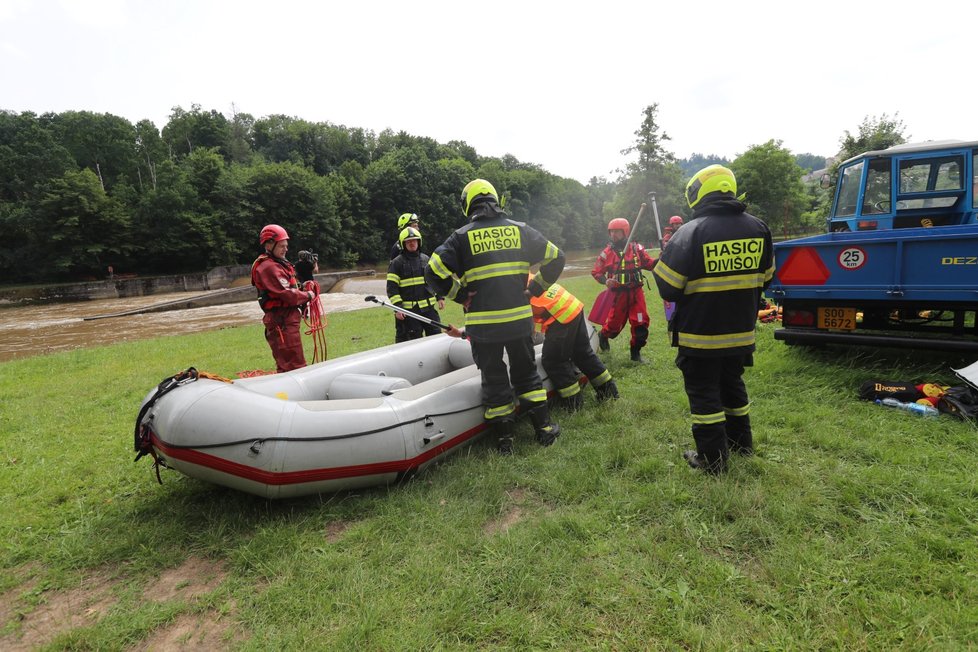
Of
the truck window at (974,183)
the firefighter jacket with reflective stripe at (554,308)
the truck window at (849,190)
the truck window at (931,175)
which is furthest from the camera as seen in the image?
the truck window at (849,190)

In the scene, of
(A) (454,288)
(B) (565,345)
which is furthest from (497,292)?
(B) (565,345)

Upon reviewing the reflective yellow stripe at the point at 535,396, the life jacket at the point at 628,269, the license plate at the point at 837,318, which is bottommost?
the reflective yellow stripe at the point at 535,396

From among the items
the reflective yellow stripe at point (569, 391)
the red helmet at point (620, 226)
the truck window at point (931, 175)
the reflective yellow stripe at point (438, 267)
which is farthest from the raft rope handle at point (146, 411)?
the truck window at point (931, 175)

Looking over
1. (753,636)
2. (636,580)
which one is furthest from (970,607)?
(636,580)

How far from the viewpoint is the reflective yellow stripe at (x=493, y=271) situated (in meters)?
3.27

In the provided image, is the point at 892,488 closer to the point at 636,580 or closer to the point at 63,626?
the point at 636,580

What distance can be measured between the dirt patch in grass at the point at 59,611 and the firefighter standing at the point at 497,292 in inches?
88.5

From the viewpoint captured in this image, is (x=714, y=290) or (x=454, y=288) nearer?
(x=714, y=290)

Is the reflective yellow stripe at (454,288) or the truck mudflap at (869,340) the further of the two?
the truck mudflap at (869,340)

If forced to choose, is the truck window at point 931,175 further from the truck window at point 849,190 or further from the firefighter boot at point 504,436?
the firefighter boot at point 504,436

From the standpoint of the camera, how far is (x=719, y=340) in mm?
2643

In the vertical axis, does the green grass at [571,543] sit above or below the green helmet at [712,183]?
below

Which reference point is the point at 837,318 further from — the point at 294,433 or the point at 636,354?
the point at 294,433

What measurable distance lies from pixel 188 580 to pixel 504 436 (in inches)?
78.2
